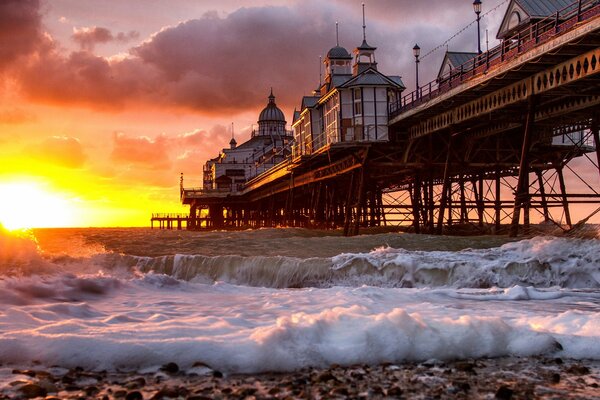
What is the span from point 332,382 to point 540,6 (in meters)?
30.0

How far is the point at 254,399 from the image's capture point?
4.69m

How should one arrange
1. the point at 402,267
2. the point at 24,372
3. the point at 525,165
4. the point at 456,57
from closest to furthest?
the point at 24,372 → the point at 402,267 → the point at 525,165 → the point at 456,57

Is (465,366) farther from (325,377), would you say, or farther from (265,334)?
(265,334)

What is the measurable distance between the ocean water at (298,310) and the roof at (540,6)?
61.4 ft

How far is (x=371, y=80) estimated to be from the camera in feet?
108

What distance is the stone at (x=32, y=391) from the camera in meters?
4.76

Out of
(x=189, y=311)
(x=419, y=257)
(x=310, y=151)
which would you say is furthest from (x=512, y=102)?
(x=310, y=151)

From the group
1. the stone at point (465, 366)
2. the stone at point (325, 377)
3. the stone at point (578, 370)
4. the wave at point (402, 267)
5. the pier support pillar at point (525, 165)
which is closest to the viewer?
the stone at point (325, 377)

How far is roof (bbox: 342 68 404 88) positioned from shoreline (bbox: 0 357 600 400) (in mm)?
28147

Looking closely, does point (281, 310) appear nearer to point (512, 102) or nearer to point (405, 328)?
point (405, 328)

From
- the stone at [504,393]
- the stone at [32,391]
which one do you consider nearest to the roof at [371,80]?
the stone at [504,393]

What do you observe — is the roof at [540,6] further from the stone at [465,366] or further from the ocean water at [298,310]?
the stone at [465,366]

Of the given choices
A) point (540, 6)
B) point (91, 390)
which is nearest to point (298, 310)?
point (91, 390)

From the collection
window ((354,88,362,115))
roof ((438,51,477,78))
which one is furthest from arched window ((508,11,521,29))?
window ((354,88,362,115))
